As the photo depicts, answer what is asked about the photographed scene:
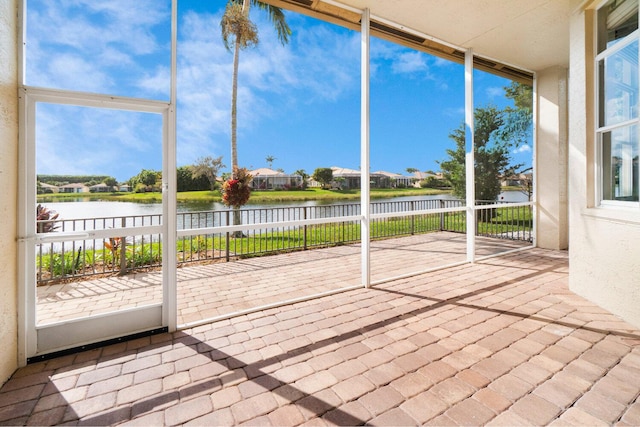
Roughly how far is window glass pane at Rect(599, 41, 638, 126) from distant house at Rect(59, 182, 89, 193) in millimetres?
4494

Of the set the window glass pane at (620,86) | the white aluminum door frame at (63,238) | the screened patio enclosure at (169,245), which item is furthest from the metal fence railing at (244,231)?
the window glass pane at (620,86)

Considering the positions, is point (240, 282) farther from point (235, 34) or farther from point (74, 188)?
point (235, 34)

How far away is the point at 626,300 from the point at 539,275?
1.25 m

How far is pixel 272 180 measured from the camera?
8172 mm

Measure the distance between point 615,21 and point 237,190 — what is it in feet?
19.6

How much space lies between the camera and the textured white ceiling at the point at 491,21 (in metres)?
3.21

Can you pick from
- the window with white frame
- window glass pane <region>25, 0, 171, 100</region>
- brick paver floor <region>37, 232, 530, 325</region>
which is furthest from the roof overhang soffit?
brick paver floor <region>37, 232, 530, 325</region>

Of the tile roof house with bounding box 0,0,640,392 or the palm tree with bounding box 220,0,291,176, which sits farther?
the palm tree with bounding box 220,0,291,176

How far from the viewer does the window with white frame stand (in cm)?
247

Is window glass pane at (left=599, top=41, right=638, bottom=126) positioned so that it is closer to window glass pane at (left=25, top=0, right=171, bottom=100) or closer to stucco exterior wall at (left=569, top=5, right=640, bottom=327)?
stucco exterior wall at (left=569, top=5, right=640, bottom=327)

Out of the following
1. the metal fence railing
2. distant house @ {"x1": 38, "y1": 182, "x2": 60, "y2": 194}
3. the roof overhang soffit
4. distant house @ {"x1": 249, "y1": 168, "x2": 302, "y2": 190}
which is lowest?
the metal fence railing

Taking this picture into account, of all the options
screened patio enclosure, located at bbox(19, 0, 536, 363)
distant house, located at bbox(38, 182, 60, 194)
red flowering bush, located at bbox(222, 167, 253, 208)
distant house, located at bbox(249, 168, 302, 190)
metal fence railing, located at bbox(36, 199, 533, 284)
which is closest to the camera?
screened patio enclosure, located at bbox(19, 0, 536, 363)

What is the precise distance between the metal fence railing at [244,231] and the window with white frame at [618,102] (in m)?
1.72

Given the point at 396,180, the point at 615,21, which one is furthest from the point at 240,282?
the point at 396,180
